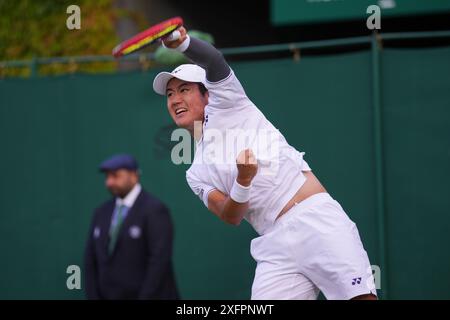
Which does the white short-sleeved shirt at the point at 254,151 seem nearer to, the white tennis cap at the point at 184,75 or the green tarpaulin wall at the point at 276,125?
the white tennis cap at the point at 184,75

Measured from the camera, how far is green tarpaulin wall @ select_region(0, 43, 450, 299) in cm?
758

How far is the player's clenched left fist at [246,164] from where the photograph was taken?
4.57 metres

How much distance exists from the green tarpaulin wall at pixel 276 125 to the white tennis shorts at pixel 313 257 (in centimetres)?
278

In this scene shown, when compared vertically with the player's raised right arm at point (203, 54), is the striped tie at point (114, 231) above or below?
below

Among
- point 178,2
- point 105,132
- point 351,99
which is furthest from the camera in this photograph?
point 178,2

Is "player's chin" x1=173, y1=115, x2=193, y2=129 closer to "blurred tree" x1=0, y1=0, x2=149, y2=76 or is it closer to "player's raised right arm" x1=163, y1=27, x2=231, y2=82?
"player's raised right arm" x1=163, y1=27, x2=231, y2=82

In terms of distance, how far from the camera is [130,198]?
7.84 m

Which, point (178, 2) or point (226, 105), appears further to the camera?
point (178, 2)

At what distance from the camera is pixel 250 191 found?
493cm

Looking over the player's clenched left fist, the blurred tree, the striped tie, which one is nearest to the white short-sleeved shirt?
the player's clenched left fist

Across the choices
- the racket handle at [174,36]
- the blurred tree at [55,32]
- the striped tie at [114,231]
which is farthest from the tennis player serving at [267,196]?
the blurred tree at [55,32]
